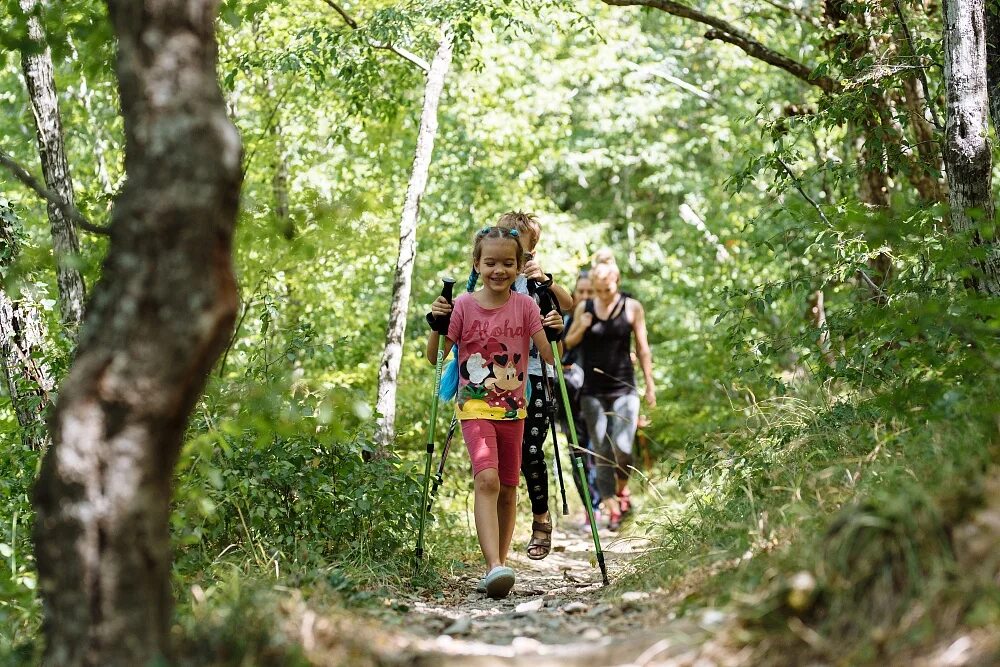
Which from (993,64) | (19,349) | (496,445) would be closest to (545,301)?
(496,445)

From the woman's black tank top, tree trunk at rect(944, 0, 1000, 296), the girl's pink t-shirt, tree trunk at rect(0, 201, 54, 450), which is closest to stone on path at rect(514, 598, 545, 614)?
the girl's pink t-shirt

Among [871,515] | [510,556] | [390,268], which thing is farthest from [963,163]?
[390,268]

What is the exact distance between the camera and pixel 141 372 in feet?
9.08

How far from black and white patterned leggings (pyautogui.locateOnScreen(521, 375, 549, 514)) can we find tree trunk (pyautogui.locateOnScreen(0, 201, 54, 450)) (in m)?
2.86

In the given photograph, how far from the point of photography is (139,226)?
280 cm

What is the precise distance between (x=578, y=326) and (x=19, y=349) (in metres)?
4.43

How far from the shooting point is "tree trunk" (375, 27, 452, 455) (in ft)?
26.8

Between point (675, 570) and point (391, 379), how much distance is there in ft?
13.3

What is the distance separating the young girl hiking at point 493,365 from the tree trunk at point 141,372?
2.65 metres

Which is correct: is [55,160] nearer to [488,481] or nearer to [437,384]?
[437,384]

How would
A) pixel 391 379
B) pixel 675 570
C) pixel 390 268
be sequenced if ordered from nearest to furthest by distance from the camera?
pixel 675 570 < pixel 391 379 < pixel 390 268

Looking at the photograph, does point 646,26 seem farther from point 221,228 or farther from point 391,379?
point 221,228

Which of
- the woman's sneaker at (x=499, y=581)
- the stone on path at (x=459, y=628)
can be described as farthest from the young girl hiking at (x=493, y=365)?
the stone on path at (x=459, y=628)

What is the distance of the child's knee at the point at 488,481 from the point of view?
535 cm
